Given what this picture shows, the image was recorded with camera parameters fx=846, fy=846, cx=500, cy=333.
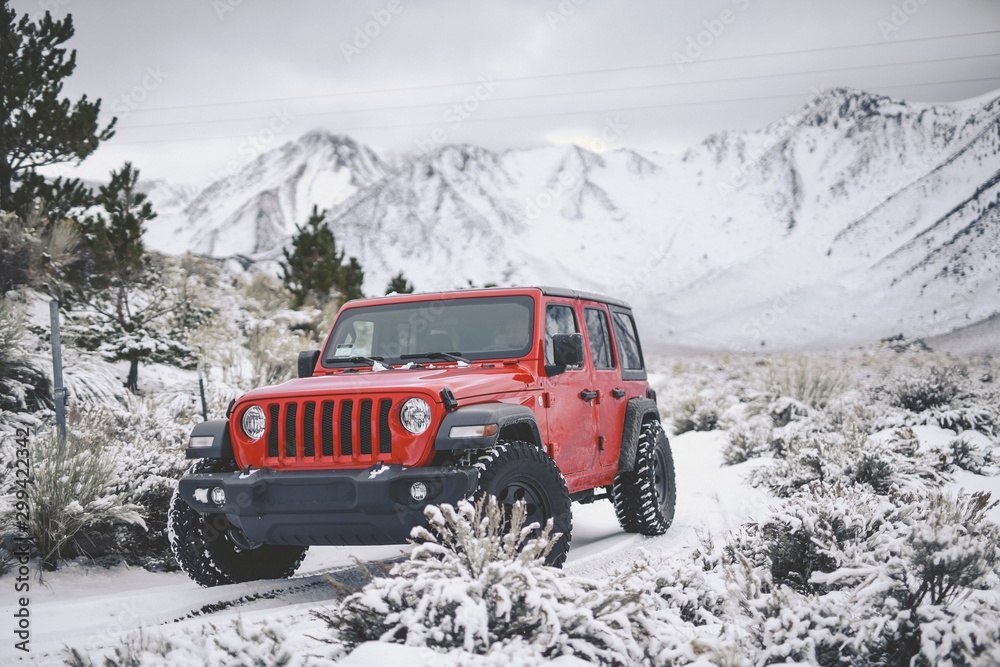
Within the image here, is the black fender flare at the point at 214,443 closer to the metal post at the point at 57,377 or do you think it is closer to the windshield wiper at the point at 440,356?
the windshield wiper at the point at 440,356

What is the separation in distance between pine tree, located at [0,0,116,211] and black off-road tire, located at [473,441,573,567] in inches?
560

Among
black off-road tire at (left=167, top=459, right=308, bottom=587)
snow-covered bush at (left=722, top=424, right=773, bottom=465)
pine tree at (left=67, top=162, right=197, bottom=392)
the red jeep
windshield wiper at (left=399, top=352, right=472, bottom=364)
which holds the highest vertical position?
pine tree at (left=67, top=162, right=197, bottom=392)

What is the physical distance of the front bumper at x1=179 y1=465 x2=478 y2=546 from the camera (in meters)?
4.43

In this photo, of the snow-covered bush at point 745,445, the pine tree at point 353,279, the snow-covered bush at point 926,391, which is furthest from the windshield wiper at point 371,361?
the pine tree at point 353,279

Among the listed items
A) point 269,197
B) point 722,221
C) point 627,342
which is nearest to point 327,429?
point 627,342

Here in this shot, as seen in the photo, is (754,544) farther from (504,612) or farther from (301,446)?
(301,446)

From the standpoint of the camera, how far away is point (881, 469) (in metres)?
7.86

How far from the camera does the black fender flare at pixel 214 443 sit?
16.6 feet

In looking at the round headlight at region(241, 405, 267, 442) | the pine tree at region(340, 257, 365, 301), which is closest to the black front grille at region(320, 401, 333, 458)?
the round headlight at region(241, 405, 267, 442)

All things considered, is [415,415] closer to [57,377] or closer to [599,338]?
[599,338]

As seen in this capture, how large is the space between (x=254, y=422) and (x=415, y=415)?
1.04 m

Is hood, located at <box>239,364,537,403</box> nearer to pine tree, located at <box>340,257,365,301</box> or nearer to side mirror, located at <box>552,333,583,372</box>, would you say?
side mirror, located at <box>552,333,583,372</box>

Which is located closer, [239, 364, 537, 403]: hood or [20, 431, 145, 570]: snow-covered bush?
[239, 364, 537, 403]: hood

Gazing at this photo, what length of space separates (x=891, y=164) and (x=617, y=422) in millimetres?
128424
